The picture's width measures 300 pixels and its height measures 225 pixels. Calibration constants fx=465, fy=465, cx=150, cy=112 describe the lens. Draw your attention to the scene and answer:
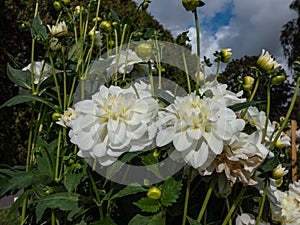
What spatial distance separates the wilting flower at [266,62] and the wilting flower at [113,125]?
0.20 m

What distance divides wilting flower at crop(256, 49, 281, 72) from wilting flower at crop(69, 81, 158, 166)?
0.64 feet

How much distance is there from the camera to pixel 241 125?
62 centimetres

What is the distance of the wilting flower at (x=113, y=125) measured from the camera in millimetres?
610

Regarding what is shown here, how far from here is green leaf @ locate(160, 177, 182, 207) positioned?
0.62 meters

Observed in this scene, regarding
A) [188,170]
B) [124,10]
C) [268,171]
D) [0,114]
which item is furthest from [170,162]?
[124,10]

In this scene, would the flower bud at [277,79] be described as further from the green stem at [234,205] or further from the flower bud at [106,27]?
the flower bud at [106,27]

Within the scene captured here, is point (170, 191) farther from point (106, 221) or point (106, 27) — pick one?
point (106, 27)

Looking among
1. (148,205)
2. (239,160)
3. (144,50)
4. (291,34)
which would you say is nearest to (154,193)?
(148,205)

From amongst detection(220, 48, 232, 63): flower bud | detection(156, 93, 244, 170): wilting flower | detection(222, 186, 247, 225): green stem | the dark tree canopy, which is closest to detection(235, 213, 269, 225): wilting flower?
detection(222, 186, 247, 225): green stem

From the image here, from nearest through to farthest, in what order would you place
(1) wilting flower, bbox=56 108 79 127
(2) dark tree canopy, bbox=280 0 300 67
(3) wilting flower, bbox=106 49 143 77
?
(1) wilting flower, bbox=56 108 79 127 < (3) wilting flower, bbox=106 49 143 77 < (2) dark tree canopy, bbox=280 0 300 67

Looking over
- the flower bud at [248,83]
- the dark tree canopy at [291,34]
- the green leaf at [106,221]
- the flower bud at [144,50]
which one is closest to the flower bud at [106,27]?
the flower bud at [144,50]

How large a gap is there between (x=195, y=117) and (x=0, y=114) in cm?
349

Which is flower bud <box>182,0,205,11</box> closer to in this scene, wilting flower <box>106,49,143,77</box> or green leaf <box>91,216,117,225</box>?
wilting flower <box>106,49,143,77</box>

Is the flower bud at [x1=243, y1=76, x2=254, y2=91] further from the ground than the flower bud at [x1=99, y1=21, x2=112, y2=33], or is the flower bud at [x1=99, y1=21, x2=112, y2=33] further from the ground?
the flower bud at [x1=99, y1=21, x2=112, y2=33]
